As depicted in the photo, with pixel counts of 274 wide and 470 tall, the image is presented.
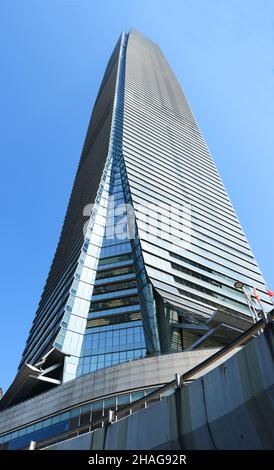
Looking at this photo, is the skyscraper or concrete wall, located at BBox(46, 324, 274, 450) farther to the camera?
the skyscraper

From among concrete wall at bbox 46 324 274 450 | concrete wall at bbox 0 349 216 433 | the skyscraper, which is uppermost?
the skyscraper

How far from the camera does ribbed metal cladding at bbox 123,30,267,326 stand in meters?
60.3

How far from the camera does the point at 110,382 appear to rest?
112ft

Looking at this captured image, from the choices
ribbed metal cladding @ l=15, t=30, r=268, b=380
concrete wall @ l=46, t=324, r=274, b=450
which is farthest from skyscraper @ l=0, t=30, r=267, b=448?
concrete wall @ l=46, t=324, r=274, b=450

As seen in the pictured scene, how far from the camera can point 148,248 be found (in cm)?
6109

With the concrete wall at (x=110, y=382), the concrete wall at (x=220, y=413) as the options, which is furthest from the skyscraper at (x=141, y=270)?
the concrete wall at (x=220, y=413)

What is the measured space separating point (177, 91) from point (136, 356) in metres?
139

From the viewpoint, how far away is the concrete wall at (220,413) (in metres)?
7.35

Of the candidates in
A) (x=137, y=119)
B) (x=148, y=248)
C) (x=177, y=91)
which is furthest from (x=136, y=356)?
(x=177, y=91)

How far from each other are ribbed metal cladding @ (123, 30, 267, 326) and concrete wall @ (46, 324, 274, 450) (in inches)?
1711

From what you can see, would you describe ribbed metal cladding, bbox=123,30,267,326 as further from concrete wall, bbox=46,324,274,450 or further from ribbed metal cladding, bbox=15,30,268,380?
concrete wall, bbox=46,324,274,450

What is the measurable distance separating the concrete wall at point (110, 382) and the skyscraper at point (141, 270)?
196 inches

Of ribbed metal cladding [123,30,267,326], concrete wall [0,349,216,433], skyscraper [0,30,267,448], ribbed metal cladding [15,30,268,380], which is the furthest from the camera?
ribbed metal cladding [123,30,267,326]
